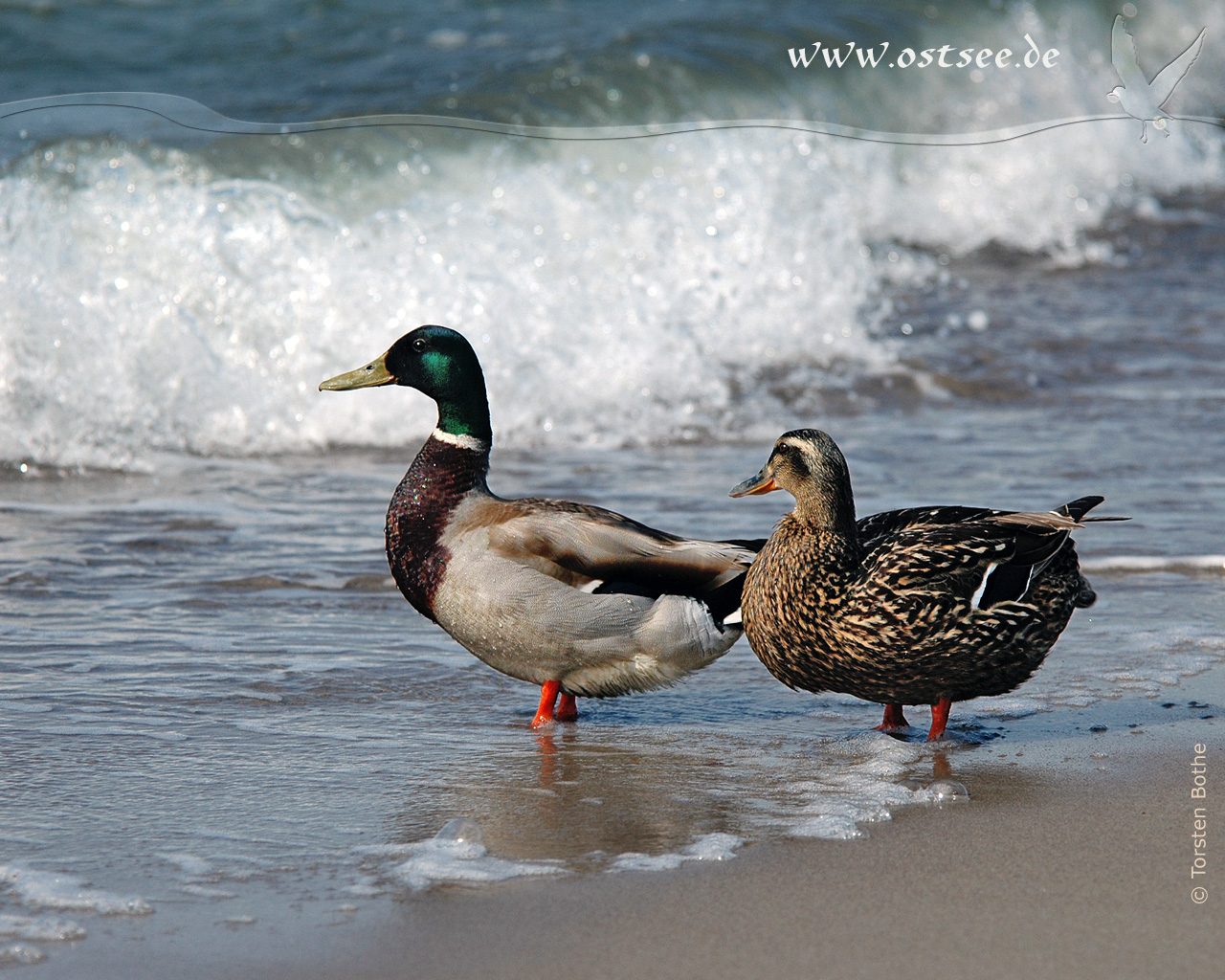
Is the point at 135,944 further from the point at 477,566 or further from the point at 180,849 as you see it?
the point at 477,566

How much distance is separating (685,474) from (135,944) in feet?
15.3

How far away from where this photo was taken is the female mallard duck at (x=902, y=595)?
4012 mm

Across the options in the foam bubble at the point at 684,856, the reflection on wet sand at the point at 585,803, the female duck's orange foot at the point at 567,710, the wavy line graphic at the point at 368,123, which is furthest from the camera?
the wavy line graphic at the point at 368,123

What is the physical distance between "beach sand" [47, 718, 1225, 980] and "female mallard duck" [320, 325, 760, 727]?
1010 millimetres

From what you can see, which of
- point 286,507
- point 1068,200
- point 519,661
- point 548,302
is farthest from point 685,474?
point 1068,200

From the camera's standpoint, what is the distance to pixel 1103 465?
7.27 metres

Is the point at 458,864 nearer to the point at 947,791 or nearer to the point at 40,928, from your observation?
the point at 40,928

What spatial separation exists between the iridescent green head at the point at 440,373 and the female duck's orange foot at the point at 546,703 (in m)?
0.85

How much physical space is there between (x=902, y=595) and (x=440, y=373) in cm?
168

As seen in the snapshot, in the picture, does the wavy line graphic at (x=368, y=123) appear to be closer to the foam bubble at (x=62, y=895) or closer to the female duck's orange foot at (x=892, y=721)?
the female duck's orange foot at (x=892, y=721)

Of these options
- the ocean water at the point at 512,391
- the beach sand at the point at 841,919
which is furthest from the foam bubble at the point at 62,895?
the beach sand at the point at 841,919

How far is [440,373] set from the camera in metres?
4.92

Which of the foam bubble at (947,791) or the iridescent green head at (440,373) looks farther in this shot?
the iridescent green head at (440,373)
